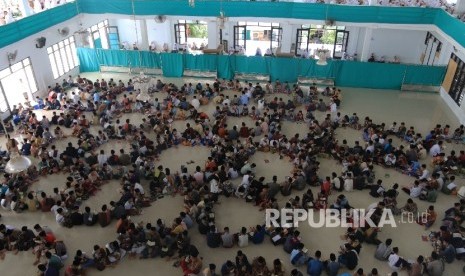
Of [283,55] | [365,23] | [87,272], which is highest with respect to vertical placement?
[365,23]

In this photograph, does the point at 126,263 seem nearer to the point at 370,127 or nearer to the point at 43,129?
the point at 43,129

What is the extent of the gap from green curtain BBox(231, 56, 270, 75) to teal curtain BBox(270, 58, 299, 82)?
0.36m

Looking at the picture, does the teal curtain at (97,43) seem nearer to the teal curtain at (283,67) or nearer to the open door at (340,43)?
the teal curtain at (283,67)

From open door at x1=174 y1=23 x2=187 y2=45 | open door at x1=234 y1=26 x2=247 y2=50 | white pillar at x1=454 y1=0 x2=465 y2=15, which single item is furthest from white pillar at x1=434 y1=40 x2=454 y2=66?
open door at x1=174 y1=23 x2=187 y2=45

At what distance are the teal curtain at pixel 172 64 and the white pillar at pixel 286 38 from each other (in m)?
6.87

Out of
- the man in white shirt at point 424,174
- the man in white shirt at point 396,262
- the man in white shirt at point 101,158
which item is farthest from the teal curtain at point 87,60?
the man in white shirt at point 396,262

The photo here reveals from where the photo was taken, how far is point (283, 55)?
21.4 meters

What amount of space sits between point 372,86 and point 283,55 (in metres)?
5.14

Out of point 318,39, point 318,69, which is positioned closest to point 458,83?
point 318,69

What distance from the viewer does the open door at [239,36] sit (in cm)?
2506

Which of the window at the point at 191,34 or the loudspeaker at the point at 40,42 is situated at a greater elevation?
the loudspeaker at the point at 40,42

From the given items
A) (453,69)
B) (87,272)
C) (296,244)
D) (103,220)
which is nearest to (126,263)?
(87,272)

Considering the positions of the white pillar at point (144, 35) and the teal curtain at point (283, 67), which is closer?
the teal curtain at point (283, 67)

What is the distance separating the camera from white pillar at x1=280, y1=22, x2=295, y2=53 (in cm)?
2391
